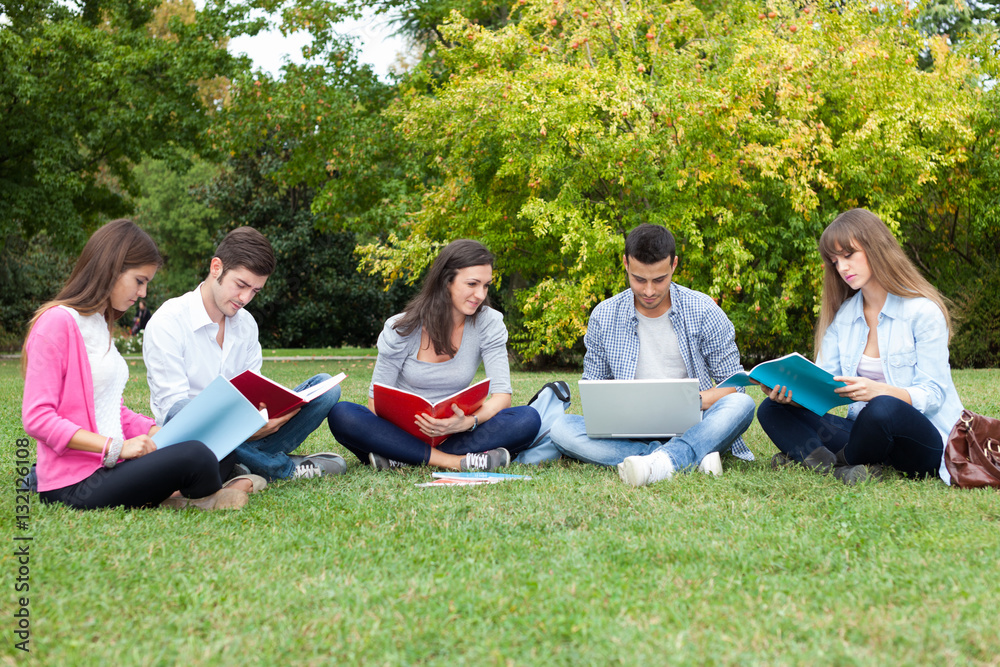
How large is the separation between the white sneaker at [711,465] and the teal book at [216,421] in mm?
2071

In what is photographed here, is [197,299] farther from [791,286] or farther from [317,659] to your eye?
[791,286]

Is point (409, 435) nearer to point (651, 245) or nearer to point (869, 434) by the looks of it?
point (651, 245)

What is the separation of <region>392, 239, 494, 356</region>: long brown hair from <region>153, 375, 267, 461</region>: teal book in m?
1.31

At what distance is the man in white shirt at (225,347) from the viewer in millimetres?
3785

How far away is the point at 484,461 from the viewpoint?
435 centimetres

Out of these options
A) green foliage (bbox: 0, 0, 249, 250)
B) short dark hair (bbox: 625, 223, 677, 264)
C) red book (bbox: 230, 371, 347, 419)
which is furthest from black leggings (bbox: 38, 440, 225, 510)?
green foliage (bbox: 0, 0, 249, 250)

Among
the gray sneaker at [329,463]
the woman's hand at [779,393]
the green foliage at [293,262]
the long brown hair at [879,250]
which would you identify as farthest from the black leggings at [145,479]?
the green foliage at [293,262]

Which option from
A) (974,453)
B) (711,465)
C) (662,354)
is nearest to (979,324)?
(662,354)

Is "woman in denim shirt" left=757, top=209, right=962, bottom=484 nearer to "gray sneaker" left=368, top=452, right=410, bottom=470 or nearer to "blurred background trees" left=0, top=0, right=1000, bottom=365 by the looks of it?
"gray sneaker" left=368, top=452, right=410, bottom=470

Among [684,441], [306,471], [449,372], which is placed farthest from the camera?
[449,372]

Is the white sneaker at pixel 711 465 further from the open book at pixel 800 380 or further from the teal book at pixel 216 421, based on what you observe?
the teal book at pixel 216 421

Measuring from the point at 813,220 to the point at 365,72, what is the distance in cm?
904

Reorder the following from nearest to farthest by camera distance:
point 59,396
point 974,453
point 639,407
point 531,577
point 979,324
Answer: point 531,577 < point 59,396 < point 974,453 < point 639,407 < point 979,324

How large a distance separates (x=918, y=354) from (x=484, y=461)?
7.03 feet
